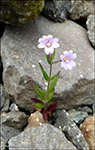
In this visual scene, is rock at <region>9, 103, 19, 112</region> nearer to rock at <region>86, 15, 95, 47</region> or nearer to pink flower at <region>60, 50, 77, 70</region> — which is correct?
pink flower at <region>60, 50, 77, 70</region>

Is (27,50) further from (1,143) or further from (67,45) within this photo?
(1,143)

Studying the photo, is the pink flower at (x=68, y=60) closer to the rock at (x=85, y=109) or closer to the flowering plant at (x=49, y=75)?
the flowering plant at (x=49, y=75)

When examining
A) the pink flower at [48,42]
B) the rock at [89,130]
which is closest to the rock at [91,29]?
the rock at [89,130]

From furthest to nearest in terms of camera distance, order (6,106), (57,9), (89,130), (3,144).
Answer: (57,9), (6,106), (89,130), (3,144)

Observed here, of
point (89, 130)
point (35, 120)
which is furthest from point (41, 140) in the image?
point (89, 130)

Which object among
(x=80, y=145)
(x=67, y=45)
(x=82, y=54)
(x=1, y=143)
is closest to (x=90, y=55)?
(x=82, y=54)

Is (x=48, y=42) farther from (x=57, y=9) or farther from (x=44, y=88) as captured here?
(x=57, y=9)
